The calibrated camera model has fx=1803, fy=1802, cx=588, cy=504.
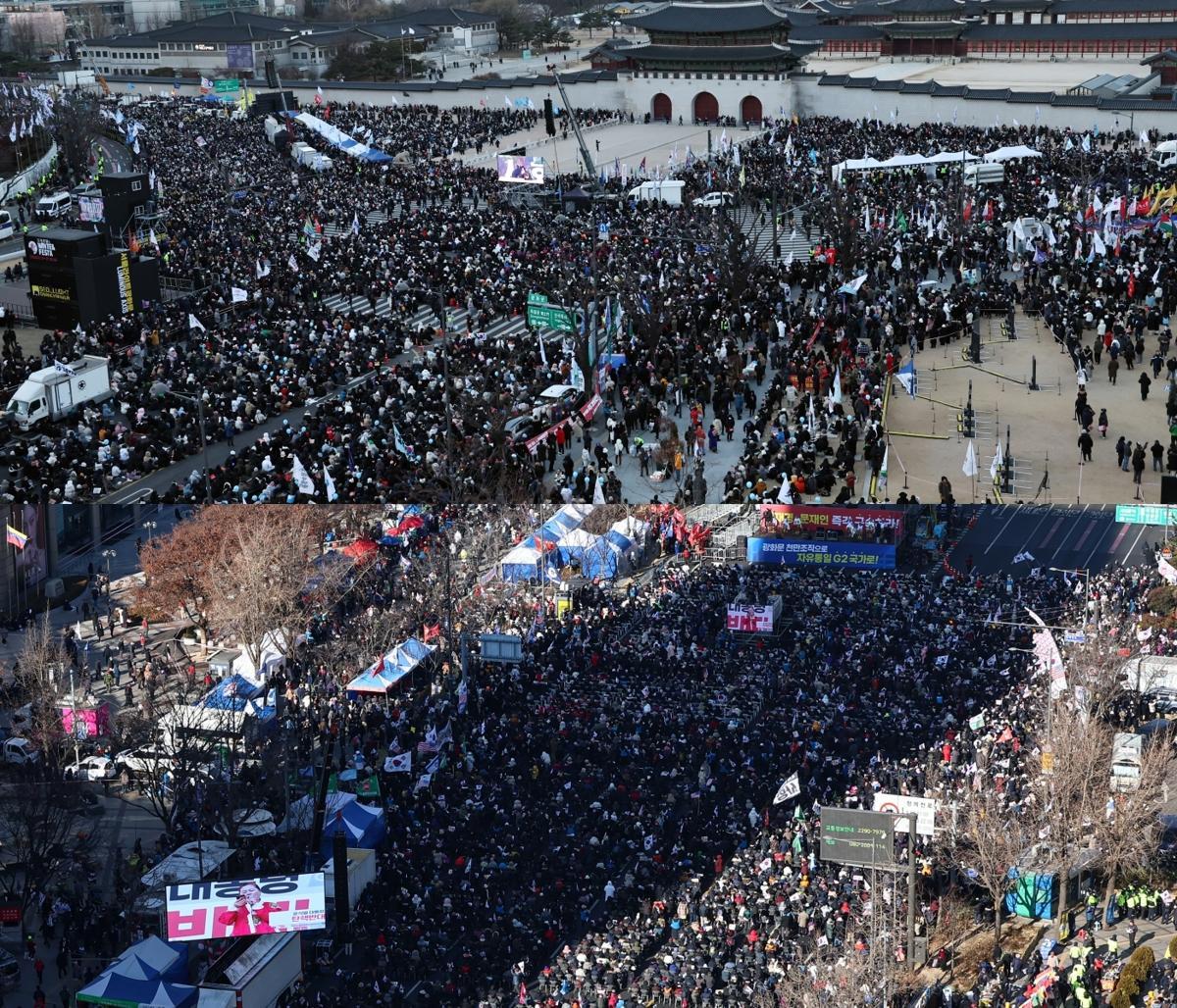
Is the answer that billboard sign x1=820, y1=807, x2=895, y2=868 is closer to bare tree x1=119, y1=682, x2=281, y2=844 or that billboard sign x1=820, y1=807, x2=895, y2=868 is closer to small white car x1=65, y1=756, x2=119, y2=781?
bare tree x1=119, y1=682, x2=281, y2=844

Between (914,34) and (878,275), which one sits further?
(914,34)

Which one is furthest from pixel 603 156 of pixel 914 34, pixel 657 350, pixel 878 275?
pixel 657 350

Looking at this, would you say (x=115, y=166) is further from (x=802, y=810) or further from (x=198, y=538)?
(x=802, y=810)

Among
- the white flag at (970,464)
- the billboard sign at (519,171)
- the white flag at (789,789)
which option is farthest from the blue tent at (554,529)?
the billboard sign at (519,171)

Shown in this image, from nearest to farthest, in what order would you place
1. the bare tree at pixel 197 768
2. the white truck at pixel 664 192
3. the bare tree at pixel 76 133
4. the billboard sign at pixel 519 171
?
the bare tree at pixel 197 768, the white truck at pixel 664 192, the billboard sign at pixel 519 171, the bare tree at pixel 76 133

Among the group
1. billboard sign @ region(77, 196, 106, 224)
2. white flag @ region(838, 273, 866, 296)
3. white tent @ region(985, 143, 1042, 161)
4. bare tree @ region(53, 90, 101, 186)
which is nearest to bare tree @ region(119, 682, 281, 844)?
white flag @ region(838, 273, 866, 296)

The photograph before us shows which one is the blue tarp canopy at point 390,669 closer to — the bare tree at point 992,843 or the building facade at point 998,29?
the bare tree at point 992,843

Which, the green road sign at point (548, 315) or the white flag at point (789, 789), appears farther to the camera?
the green road sign at point (548, 315)

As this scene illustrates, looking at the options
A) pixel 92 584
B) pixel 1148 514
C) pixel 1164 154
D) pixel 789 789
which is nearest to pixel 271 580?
pixel 92 584
